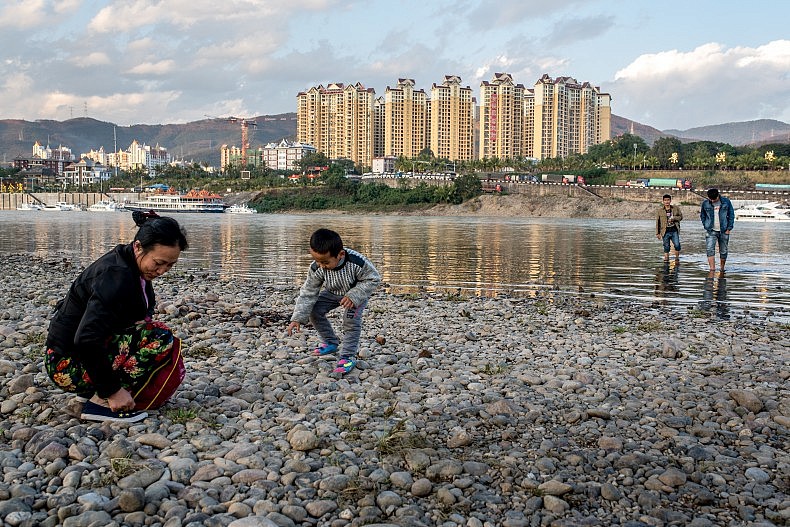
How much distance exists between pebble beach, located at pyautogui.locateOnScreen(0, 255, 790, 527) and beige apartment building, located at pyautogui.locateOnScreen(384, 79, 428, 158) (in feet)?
531

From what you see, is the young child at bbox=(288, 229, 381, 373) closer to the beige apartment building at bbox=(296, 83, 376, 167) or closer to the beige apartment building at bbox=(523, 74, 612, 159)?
the beige apartment building at bbox=(523, 74, 612, 159)

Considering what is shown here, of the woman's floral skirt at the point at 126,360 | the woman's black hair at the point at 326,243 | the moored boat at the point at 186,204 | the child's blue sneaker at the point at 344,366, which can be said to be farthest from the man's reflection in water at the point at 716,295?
the moored boat at the point at 186,204

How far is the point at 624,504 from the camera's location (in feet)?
11.6

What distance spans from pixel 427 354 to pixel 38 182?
193 metres

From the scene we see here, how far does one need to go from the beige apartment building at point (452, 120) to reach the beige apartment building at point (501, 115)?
Answer: 604 centimetres

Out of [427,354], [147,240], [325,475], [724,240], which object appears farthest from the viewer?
[724,240]

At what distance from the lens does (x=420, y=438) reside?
4.31m

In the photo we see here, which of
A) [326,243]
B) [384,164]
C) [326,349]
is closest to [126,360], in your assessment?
[326,243]

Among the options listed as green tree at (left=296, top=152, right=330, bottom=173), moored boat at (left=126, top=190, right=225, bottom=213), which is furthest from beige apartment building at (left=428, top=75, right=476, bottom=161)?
moored boat at (left=126, top=190, right=225, bottom=213)

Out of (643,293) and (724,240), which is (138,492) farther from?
(724,240)

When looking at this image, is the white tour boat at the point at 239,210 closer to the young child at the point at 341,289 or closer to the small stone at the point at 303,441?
the young child at the point at 341,289

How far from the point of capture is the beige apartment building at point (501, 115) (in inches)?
6211

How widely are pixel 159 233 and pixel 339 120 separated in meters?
174

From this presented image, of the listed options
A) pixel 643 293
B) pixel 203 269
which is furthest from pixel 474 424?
pixel 203 269
